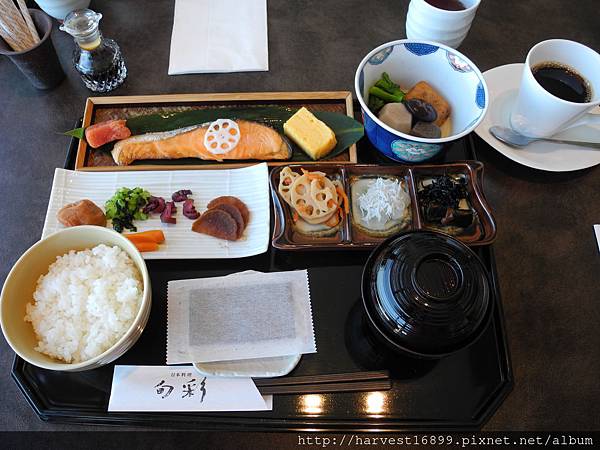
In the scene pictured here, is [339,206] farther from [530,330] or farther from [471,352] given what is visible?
[530,330]

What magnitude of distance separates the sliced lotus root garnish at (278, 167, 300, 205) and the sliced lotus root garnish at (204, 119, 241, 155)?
234 mm

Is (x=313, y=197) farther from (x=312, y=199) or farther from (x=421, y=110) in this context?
(x=421, y=110)

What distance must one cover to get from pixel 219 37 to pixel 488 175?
3.86 ft

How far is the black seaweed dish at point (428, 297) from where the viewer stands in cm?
102

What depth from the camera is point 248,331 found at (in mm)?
1200

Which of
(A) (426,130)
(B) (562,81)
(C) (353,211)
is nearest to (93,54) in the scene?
(C) (353,211)

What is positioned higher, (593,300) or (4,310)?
(4,310)

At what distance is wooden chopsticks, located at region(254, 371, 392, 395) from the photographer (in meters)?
1.17

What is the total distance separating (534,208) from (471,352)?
1.90 feet

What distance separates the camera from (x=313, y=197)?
1.33 metres

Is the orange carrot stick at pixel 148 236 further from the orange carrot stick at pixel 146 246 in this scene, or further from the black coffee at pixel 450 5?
the black coffee at pixel 450 5

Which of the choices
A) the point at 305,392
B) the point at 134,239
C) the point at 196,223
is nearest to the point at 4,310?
the point at 134,239

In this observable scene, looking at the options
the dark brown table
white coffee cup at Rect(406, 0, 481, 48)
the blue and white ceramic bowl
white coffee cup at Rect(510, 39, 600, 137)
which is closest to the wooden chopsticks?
the dark brown table

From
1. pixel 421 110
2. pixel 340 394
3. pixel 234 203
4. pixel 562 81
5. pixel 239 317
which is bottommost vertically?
pixel 340 394
